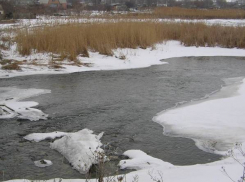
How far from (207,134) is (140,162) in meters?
1.54

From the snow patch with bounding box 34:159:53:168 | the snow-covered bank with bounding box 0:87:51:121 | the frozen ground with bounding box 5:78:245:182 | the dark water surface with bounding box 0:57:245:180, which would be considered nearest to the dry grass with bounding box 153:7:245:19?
the dark water surface with bounding box 0:57:245:180

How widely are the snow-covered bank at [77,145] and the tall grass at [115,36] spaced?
7.08m

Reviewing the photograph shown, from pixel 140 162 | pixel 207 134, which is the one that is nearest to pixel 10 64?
pixel 207 134

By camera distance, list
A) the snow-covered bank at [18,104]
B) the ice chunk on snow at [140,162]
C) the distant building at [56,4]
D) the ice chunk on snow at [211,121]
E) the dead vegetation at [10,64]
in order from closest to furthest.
A: the ice chunk on snow at [140,162] < the ice chunk on snow at [211,121] < the snow-covered bank at [18,104] < the dead vegetation at [10,64] < the distant building at [56,4]

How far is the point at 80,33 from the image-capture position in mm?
13109

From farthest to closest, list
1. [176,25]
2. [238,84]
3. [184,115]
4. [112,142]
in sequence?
1. [176,25]
2. [238,84]
3. [184,115]
4. [112,142]

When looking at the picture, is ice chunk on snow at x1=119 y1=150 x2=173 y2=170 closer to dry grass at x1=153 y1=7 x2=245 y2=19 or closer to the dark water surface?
the dark water surface

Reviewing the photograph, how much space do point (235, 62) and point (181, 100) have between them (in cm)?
656

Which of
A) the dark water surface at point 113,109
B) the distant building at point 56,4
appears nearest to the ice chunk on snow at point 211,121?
the dark water surface at point 113,109

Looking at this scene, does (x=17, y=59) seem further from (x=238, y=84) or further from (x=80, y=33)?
(x=238, y=84)

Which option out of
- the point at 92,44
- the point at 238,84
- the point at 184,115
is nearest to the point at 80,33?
the point at 92,44

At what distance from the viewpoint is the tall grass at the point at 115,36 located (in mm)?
12320

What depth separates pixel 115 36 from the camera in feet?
46.2

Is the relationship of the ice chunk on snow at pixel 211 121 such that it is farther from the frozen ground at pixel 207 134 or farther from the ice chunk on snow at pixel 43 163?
the ice chunk on snow at pixel 43 163
